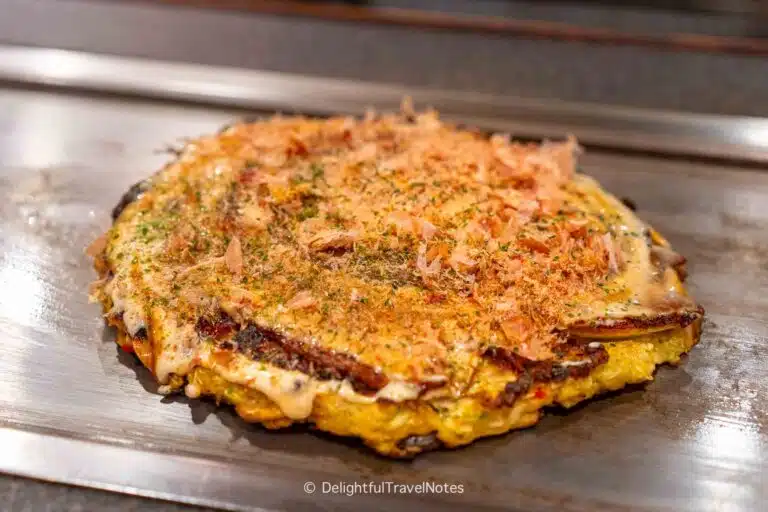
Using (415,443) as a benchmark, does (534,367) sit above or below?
above

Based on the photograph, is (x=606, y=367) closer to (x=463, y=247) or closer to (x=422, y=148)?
(x=463, y=247)

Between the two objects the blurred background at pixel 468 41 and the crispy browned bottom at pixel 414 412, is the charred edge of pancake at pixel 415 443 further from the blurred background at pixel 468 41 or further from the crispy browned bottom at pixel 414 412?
the blurred background at pixel 468 41

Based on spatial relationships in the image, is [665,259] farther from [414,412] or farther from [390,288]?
[414,412]

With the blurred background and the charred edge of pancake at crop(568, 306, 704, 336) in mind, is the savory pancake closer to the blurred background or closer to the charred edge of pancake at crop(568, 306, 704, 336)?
the charred edge of pancake at crop(568, 306, 704, 336)

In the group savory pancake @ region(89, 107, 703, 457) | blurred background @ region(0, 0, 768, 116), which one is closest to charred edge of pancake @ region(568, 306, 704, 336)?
savory pancake @ region(89, 107, 703, 457)

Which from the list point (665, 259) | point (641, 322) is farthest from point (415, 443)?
point (665, 259)

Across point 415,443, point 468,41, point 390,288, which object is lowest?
point 415,443

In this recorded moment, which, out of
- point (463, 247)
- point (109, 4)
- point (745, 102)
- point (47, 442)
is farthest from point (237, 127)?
point (745, 102)
